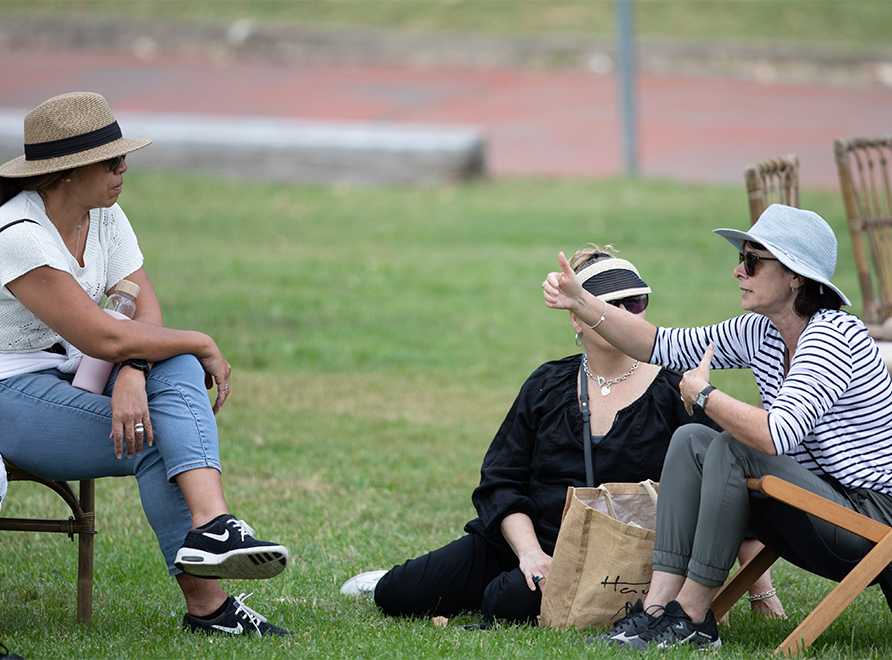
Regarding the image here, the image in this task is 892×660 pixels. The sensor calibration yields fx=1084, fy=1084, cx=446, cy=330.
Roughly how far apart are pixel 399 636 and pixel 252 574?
0.54 m

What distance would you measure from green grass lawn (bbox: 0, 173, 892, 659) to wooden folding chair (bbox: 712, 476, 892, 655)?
0.10m

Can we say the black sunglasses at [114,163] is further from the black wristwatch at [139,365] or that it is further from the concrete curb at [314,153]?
the concrete curb at [314,153]

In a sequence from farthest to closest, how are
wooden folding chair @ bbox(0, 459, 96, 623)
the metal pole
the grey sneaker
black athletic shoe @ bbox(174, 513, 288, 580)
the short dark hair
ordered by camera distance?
the metal pole
the grey sneaker
wooden folding chair @ bbox(0, 459, 96, 623)
the short dark hair
black athletic shoe @ bbox(174, 513, 288, 580)

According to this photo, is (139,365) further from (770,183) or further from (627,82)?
(627,82)

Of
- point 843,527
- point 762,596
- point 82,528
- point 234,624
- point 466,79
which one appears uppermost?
point 466,79

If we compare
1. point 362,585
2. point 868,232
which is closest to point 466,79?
point 868,232

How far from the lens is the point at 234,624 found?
11.0ft

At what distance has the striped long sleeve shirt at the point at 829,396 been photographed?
305cm

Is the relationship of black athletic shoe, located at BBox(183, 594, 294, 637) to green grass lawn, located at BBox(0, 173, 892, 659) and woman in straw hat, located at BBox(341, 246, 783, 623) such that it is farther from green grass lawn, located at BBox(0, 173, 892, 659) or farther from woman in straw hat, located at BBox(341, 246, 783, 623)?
woman in straw hat, located at BBox(341, 246, 783, 623)

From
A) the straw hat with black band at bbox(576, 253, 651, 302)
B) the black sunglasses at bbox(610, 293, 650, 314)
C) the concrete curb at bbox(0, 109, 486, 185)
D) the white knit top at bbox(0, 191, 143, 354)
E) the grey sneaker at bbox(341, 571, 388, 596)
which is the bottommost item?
the grey sneaker at bbox(341, 571, 388, 596)

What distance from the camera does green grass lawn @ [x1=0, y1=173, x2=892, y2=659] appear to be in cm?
351

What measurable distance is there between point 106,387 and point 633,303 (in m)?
1.75

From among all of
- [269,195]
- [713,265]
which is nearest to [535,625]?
[713,265]

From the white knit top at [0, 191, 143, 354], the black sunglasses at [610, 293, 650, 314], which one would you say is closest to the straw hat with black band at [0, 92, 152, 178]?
the white knit top at [0, 191, 143, 354]
